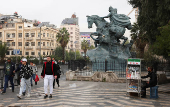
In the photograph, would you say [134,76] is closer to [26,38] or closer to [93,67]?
[93,67]

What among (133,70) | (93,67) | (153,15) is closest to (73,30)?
(93,67)

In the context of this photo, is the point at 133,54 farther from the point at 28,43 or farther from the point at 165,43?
the point at 28,43

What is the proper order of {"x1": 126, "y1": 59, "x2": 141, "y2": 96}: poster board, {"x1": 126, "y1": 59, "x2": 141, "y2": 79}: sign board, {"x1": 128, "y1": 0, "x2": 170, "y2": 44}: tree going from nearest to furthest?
1. {"x1": 126, "y1": 59, "x2": 141, "y2": 96}: poster board
2. {"x1": 126, "y1": 59, "x2": 141, "y2": 79}: sign board
3. {"x1": 128, "y1": 0, "x2": 170, "y2": 44}: tree

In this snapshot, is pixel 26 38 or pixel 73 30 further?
pixel 73 30

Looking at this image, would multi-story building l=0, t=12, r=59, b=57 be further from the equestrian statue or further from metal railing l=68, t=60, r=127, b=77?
metal railing l=68, t=60, r=127, b=77

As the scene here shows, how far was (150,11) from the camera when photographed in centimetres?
1728

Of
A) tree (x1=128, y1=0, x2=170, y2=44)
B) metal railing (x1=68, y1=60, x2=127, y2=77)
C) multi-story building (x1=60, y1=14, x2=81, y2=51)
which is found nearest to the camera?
tree (x1=128, y1=0, x2=170, y2=44)

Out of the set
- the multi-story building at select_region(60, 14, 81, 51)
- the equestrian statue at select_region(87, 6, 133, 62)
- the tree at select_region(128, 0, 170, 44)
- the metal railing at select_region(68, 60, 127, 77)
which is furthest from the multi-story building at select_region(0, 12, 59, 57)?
the multi-story building at select_region(60, 14, 81, 51)

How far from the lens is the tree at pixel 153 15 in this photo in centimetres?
1552

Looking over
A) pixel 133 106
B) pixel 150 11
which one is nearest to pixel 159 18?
pixel 150 11

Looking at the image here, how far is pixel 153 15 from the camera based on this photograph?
57.1 ft

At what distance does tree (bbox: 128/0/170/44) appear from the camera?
15524 millimetres

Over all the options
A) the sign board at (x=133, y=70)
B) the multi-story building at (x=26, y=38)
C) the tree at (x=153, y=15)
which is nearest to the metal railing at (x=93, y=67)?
the tree at (x=153, y=15)

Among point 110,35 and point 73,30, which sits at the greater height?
point 73,30
